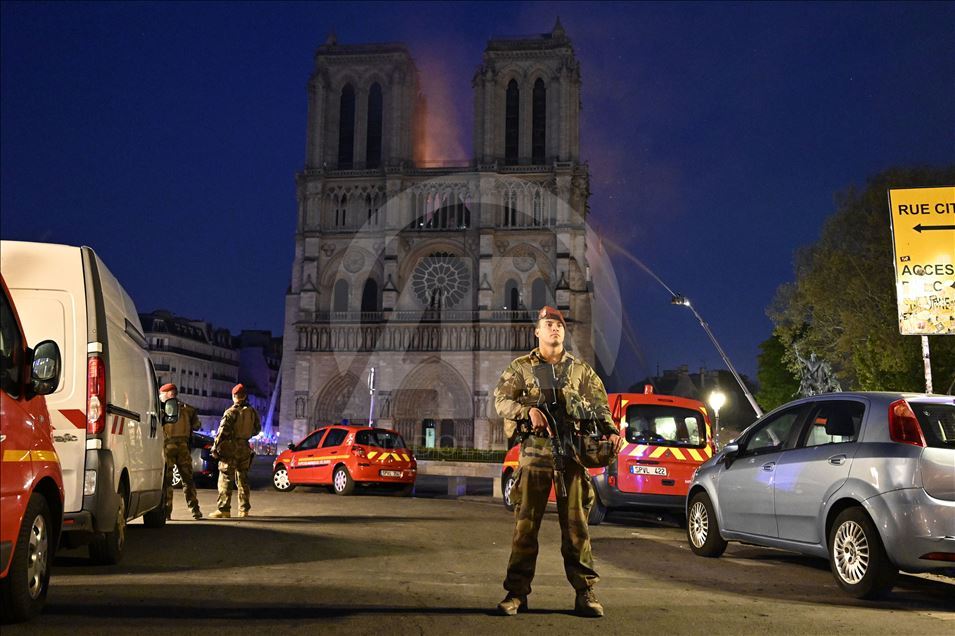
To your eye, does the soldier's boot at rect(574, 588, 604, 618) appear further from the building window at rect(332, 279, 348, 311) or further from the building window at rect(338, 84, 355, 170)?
the building window at rect(338, 84, 355, 170)

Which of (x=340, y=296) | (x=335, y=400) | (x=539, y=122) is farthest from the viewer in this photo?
(x=340, y=296)

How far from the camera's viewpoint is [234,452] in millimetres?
11125

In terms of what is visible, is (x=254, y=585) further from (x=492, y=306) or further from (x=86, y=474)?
(x=492, y=306)

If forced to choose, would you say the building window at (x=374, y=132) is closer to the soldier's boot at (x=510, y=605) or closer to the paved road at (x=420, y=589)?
the paved road at (x=420, y=589)

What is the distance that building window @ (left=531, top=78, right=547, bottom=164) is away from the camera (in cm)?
5309

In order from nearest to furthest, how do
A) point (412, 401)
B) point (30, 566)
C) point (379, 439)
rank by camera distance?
point (30, 566), point (379, 439), point (412, 401)

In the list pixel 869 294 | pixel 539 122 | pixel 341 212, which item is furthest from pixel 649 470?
pixel 539 122

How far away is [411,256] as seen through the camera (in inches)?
2071

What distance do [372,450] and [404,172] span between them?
37.6 meters

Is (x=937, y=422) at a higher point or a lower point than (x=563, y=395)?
lower

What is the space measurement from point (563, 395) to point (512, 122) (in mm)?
49783

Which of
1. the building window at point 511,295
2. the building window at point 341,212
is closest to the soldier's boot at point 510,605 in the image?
the building window at point 511,295

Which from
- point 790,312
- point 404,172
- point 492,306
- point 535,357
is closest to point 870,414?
point 535,357

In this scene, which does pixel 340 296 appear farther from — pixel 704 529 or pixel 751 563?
pixel 751 563
